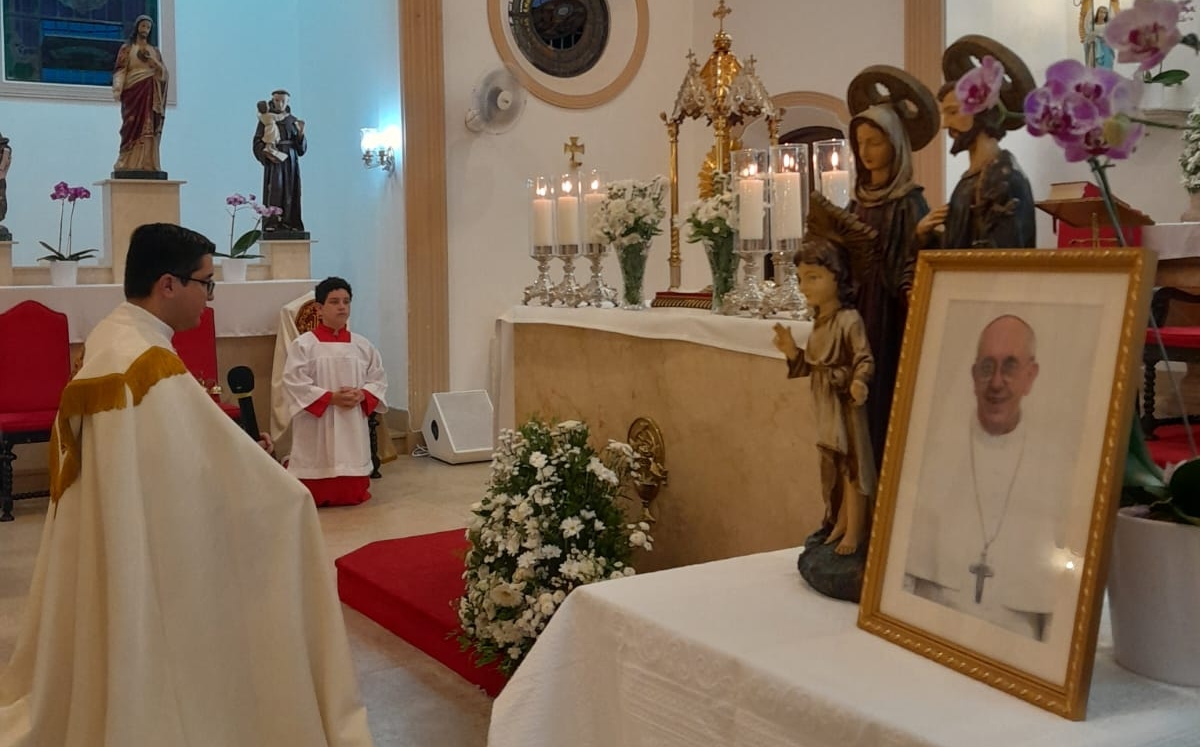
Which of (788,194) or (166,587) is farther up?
(788,194)

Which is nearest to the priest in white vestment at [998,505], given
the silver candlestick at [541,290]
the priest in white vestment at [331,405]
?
the silver candlestick at [541,290]

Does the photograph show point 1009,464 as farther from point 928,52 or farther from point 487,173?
point 487,173

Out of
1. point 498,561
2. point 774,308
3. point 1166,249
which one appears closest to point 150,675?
point 498,561

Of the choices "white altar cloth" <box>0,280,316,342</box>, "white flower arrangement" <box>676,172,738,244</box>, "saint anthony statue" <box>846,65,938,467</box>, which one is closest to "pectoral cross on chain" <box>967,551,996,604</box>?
"saint anthony statue" <box>846,65,938,467</box>

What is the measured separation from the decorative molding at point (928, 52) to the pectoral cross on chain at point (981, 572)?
7.34 m

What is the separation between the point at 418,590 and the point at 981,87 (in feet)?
13.6

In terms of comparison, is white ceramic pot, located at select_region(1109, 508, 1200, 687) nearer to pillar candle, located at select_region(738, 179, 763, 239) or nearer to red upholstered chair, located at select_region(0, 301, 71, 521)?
pillar candle, located at select_region(738, 179, 763, 239)

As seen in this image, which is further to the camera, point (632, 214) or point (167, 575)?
point (632, 214)

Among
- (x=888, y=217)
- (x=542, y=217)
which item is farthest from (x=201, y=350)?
(x=888, y=217)

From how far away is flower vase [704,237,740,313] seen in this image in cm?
380

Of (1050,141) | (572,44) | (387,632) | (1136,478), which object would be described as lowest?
(387,632)

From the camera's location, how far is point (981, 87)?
1.32m

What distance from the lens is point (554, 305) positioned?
471 centimetres

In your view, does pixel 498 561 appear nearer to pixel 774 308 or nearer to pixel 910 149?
pixel 774 308
